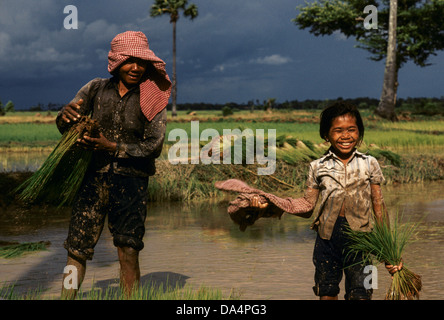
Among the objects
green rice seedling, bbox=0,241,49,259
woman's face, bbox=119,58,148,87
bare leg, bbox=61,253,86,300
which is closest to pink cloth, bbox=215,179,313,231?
woman's face, bbox=119,58,148,87

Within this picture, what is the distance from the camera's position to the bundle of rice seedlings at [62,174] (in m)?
4.19

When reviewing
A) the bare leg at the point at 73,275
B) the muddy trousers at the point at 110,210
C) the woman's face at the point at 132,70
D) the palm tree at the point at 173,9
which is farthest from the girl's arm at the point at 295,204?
the palm tree at the point at 173,9

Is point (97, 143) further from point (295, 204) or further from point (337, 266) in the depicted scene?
point (337, 266)

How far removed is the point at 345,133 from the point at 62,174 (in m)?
1.91

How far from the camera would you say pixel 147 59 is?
4074 mm

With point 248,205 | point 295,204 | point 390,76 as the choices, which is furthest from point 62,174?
point 390,76

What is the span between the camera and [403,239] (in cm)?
355

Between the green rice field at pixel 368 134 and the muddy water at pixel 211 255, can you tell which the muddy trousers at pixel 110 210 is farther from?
the green rice field at pixel 368 134

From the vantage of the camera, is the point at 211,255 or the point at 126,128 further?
the point at 211,255

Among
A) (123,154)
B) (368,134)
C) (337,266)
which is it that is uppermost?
(123,154)

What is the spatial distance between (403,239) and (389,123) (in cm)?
2214

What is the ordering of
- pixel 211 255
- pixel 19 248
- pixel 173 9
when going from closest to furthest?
1. pixel 211 255
2. pixel 19 248
3. pixel 173 9

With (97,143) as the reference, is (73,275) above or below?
below
